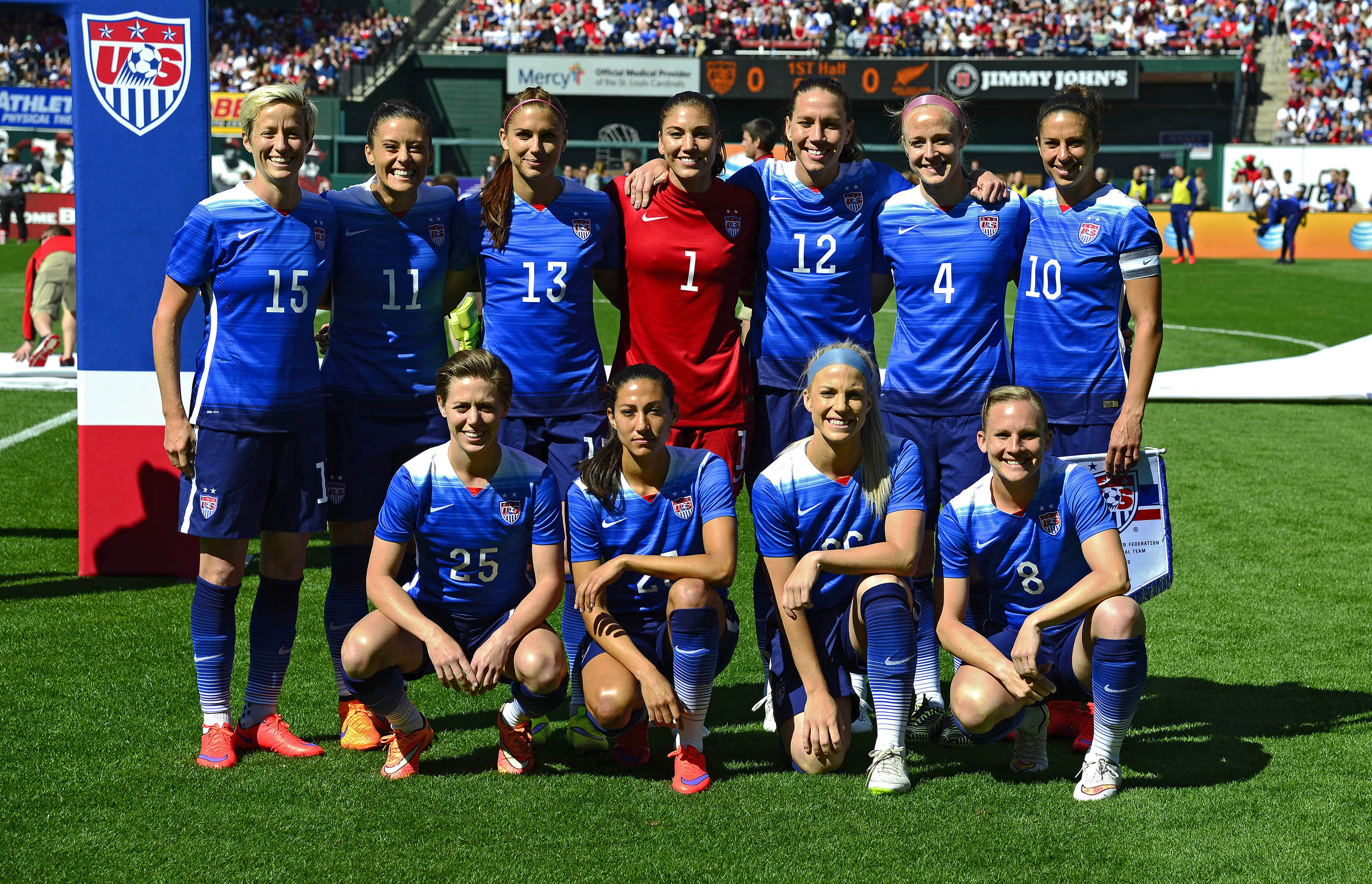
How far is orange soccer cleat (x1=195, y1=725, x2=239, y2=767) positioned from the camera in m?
3.83

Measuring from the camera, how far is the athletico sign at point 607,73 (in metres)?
36.2

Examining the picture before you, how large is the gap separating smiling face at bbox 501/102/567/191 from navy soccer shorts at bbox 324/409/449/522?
2.84ft

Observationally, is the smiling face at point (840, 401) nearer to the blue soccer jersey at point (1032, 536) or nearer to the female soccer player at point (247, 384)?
the blue soccer jersey at point (1032, 536)

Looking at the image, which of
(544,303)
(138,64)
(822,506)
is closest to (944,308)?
(822,506)

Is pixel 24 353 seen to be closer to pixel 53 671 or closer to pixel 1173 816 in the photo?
pixel 53 671

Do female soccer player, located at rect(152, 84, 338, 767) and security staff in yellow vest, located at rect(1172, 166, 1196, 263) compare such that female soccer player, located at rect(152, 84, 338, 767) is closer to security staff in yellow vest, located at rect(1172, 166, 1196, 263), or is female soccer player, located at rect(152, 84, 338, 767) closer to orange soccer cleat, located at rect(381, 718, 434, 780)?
orange soccer cleat, located at rect(381, 718, 434, 780)

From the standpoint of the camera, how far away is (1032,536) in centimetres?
374

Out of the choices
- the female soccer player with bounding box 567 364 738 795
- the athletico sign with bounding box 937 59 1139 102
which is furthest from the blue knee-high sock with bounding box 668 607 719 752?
the athletico sign with bounding box 937 59 1139 102

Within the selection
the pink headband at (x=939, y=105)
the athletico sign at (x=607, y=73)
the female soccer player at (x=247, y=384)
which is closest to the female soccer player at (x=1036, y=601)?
the pink headband at (x=939, y=105)

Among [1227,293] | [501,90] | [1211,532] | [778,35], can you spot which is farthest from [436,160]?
[1211,532]

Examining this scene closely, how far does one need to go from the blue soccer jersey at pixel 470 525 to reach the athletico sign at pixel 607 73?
33877 mm

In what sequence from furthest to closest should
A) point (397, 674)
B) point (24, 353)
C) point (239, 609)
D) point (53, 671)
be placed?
point (24, 353) → point (239, 609) → point (53, 671) → point (397, 674)

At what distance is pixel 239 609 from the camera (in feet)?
18.2

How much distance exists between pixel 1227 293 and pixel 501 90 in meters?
24.1
